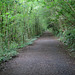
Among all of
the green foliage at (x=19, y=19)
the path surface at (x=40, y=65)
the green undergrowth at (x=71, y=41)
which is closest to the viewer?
the path surface at (x=40, y=65)

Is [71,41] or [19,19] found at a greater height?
[19,19]

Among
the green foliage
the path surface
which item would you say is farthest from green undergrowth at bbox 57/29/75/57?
the path surface

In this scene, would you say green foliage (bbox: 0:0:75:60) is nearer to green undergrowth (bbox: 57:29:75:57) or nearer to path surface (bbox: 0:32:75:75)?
green undergrowth (bbox: 57:29:75:57)

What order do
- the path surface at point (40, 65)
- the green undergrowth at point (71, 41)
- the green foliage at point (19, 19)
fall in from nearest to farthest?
the path surface at point (40, 65) → the green foliage at point (19, 19) → the green undergrowth at point (71, 41)

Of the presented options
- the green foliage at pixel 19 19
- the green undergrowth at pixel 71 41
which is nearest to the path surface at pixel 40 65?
the green foliage at pixel 19 19

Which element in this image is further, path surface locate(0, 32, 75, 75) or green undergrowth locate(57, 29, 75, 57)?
green undergrowth locate(57, 29, 75, 57)

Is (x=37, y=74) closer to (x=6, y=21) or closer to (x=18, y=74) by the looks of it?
(x=18, y=74)

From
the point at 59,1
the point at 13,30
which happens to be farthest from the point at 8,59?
the point at 13,30

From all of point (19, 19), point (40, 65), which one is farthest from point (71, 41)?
point (19, 19)

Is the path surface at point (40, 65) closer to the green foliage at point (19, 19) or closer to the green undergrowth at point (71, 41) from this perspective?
the green foliage at point (19, 19)

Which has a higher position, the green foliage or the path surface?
the green foliage

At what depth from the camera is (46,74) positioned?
4758 millimetres

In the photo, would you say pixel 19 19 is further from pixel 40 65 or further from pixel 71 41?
pixel 40 65

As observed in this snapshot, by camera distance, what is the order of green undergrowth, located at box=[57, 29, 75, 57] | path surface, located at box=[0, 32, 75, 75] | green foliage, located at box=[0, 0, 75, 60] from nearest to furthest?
1. path surface, located at box=[0, 32, 75, 75]
2. green foliage, located at box=[0, 0, 75, 60]
3. green undergrowth, located at box=[57, 29, 75, 57]
